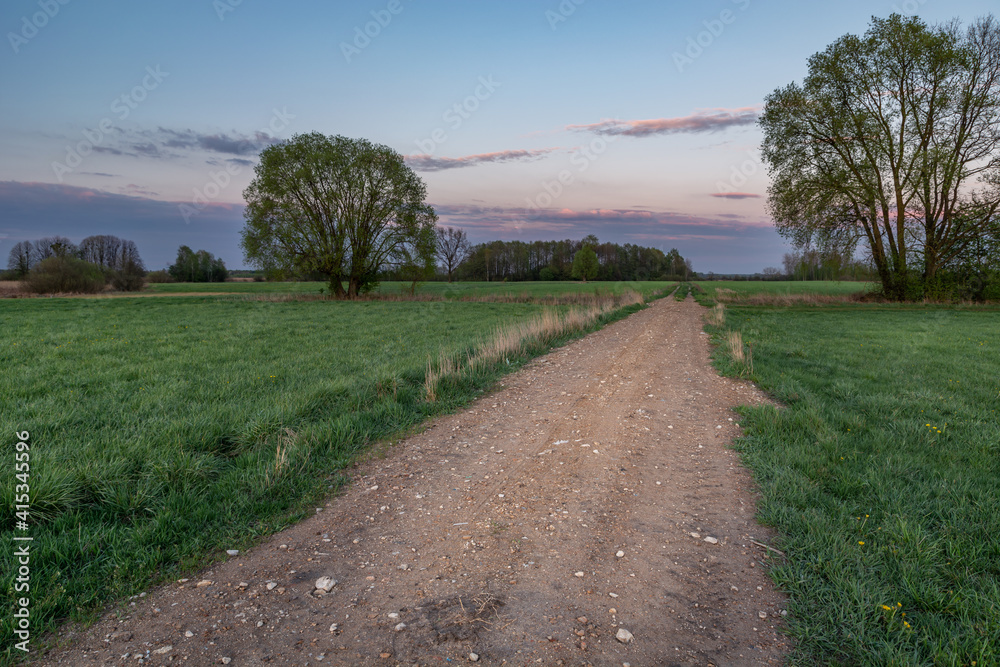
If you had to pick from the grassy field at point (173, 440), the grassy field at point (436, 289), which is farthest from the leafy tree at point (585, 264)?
the grassy field at point (173, 440)

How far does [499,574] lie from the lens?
3.42 m

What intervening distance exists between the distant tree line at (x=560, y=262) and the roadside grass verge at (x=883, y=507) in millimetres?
98324

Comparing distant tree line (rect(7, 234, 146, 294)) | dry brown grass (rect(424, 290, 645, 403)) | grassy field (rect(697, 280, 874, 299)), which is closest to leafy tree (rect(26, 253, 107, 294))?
distant tree line (rect(7, 234, 146, 294))

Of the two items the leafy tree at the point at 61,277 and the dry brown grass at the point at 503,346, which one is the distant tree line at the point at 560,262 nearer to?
the leafy tree at the point at 61,277

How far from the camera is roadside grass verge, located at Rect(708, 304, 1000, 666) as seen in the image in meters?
2.78

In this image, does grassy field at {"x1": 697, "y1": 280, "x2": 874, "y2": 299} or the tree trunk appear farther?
the tree trunk

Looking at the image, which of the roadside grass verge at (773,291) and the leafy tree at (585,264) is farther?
the leafy tree at (585,264)

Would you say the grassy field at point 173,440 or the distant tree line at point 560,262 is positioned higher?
the distant tree line at point 560,262

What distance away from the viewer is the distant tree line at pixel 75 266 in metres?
48.4

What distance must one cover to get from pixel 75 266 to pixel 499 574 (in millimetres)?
69162

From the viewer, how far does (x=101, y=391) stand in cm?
787

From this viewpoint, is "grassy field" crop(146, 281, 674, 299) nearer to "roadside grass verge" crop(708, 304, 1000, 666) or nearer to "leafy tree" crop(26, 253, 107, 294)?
"leafy tree" crop(26, 253, 107, 294)

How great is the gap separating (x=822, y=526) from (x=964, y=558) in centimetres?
90

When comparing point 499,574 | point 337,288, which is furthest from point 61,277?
point 499,574
